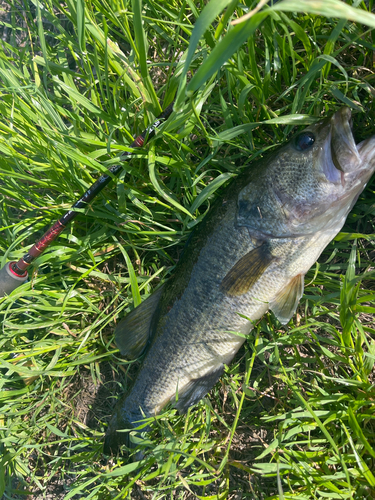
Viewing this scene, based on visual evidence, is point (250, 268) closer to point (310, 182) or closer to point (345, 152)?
point (310, 182)

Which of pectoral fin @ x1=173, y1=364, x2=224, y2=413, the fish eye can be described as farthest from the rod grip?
the fish eye

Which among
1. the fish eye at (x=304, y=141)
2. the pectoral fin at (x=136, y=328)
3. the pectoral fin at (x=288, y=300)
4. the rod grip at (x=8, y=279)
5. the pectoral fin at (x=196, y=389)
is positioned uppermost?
the rod grip at (x=8, y=279)

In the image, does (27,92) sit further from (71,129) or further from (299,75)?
(299,75)

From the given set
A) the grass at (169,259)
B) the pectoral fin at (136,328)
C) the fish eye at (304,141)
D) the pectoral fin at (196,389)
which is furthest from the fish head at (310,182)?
the pectoral fin at (196,389)

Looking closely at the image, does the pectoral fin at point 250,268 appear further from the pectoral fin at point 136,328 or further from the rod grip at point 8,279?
the rod grip at point 8,279

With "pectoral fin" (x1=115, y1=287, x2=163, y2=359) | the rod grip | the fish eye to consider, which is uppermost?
the rod grip

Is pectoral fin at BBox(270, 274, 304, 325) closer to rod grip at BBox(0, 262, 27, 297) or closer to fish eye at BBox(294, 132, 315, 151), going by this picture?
fish eye at BBox(294, 132, 315, 151)
